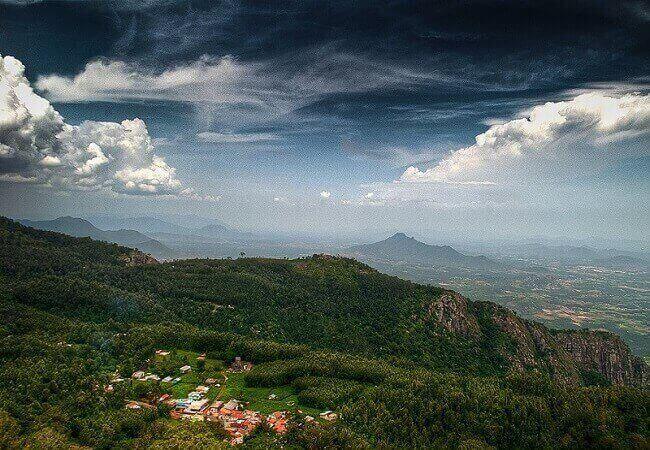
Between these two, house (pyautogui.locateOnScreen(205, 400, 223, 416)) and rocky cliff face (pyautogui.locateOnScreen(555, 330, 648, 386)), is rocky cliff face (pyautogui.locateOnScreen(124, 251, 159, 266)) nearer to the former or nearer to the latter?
house (pyautogui.locateOnScreen(205, 400, 223, 416))

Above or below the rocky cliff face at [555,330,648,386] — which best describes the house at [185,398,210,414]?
above

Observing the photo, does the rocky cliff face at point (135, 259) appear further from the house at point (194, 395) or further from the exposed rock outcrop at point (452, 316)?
the house at point (194, 395)

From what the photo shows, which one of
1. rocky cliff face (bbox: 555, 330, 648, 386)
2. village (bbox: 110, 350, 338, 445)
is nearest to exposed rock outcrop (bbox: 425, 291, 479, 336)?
rocky cliff face (bbox: 555, 330, 648, 386)

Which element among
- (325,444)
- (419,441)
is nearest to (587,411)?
(419,441)

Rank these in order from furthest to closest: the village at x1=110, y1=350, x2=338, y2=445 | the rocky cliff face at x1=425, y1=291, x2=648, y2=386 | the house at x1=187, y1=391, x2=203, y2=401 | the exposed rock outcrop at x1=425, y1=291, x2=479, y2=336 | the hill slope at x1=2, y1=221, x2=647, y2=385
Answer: the exposed rock outcrop at x1=425, y1=291, x2=479, y2=336, the rocky cliff face at x1=425, y1=291, x2=648, y2=386, the hill slope at x1=2, y1=221, x2=647, y2=385, the house at x1=187, y1=391, x2=203, y2=401, the village at x1=110, y1=350, x2=338, y2=445

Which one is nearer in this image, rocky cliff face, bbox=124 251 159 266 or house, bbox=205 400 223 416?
house, bbox=205 400 223 416

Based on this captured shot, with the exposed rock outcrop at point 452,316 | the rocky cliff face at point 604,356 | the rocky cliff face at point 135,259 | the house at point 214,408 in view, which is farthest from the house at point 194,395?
the rocky cliff face at point 604,356

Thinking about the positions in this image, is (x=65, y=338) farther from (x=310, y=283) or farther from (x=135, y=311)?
(x=310, y=283)

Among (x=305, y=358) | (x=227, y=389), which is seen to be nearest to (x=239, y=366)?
(x=227, y=389)
